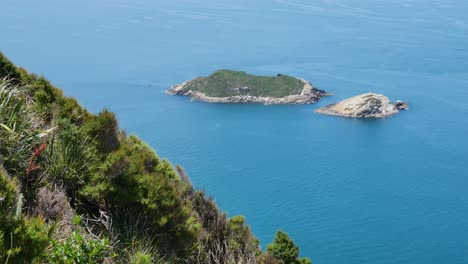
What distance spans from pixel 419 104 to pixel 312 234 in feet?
79.7

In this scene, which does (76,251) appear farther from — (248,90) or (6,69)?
(248,90)

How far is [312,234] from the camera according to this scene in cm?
2630

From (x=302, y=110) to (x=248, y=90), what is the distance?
5927 millimetres

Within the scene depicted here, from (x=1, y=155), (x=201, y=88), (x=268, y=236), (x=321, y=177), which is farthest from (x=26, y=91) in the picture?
(x=201, y=88)

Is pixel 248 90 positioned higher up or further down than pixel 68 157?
higher up

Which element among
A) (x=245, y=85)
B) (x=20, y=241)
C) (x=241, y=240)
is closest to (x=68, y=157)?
(x=20, y=241)

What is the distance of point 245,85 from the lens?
49406mm

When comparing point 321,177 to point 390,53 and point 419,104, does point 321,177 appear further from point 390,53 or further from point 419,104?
point 390,53

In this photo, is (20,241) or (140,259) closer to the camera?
(20,241)

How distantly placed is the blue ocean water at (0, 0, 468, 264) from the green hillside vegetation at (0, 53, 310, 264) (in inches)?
838

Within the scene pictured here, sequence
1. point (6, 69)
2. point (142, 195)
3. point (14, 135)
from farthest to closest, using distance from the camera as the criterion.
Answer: point (6, 69)
point (142, 195)
point (14, 135)

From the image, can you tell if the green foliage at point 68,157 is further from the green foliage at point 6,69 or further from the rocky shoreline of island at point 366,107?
the rocky shoreline of island at point 366,107

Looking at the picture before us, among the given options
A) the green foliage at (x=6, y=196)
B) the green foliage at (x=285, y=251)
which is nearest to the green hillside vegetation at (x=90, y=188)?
the green foliage at (x=6, y=196)

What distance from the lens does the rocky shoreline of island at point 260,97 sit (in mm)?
47875
